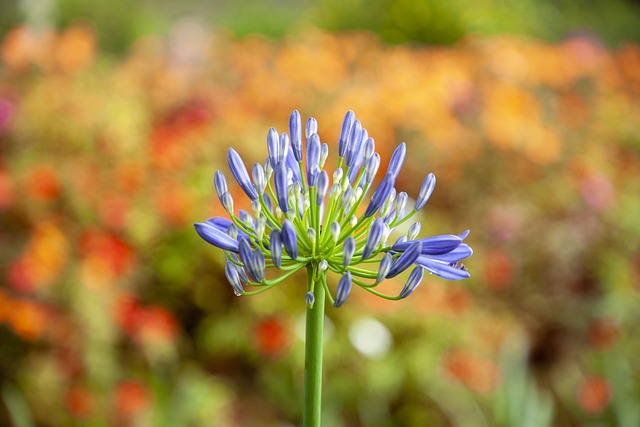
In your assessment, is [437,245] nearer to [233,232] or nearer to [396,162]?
[396,162]

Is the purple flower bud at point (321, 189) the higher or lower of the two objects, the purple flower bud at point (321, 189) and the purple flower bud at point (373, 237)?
the higher

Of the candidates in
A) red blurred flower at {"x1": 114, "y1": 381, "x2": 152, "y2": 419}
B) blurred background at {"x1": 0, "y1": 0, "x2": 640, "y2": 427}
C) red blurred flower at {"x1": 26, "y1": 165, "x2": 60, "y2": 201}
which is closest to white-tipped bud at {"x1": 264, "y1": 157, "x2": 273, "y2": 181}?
blurred background at {"x1": 0, "y1": 0, "x2": 640, "y2": 427}

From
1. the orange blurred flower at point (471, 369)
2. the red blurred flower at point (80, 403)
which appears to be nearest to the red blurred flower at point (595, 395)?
the orange blurred flower at point (471, 369)

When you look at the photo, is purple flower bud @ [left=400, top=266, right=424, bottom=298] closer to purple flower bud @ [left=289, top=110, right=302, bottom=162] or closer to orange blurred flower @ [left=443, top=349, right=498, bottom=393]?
purple flower bud @ [left=289, top=110, right=302, bottom=162]

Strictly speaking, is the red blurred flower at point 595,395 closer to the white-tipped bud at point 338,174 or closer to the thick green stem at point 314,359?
the white-tipped bud at point 338,174

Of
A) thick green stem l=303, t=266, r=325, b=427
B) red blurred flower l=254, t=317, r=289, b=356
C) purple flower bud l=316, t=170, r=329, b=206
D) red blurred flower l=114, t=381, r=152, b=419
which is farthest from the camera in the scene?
red blurred flower l=254, t=317, r=289, b=356

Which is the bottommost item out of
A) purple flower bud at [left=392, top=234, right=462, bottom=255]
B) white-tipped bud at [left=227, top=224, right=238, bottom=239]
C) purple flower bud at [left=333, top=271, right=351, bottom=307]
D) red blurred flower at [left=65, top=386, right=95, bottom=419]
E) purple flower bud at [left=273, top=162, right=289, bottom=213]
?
red blurred flower at [left=65, top=386, right=95, bottom=419]

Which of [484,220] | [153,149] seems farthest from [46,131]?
[484,220]

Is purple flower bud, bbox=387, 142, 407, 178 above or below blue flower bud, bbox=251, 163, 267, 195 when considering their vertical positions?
above
